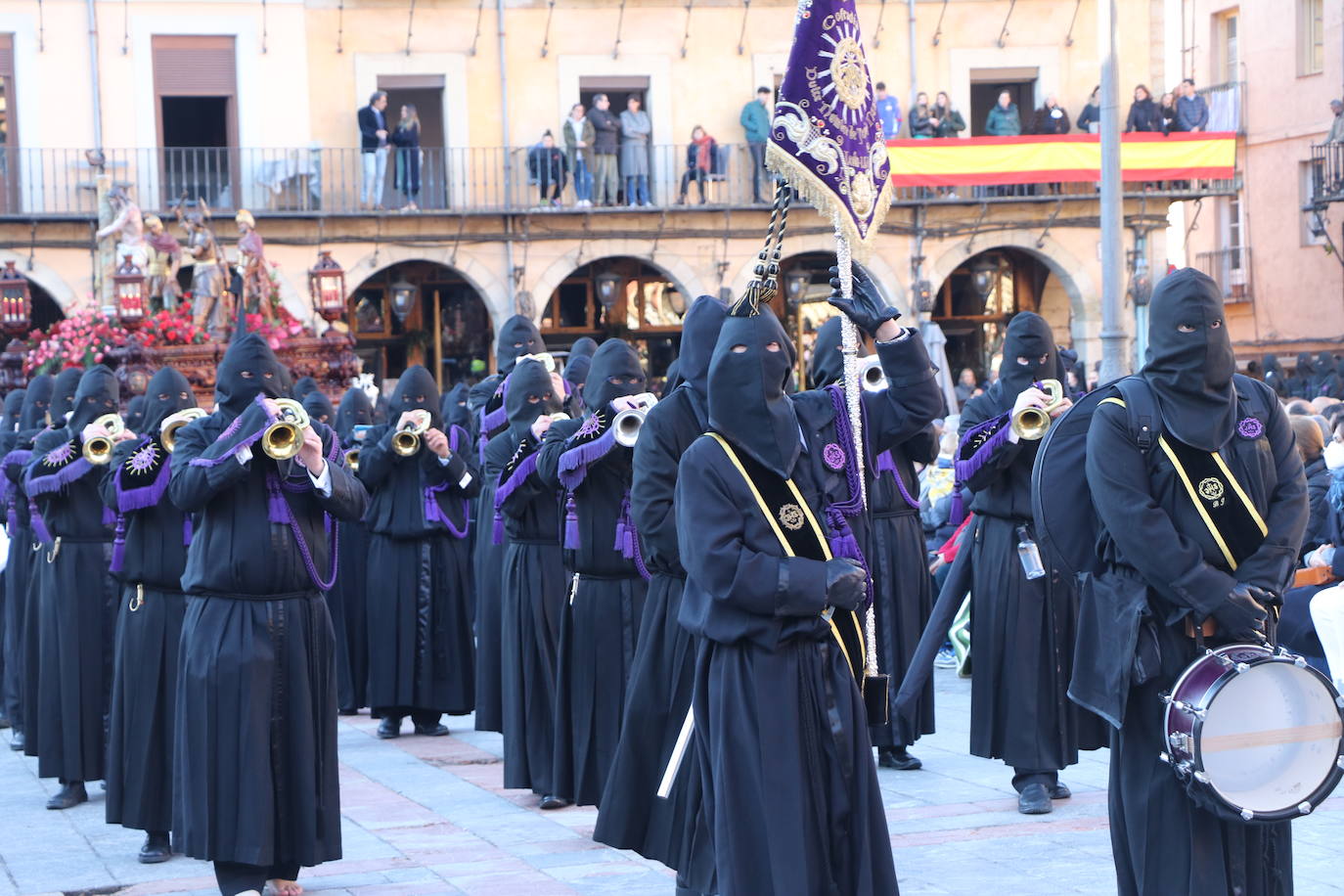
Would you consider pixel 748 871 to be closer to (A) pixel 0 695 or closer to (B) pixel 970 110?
(A) pixel 0 695

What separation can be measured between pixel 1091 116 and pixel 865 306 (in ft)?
87.0

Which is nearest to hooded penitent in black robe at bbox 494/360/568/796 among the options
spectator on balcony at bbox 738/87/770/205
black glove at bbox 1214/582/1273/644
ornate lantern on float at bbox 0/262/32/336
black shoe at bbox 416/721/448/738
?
black shoe at bbox 416/721/448/738

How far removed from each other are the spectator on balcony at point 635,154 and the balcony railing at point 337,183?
22 cm

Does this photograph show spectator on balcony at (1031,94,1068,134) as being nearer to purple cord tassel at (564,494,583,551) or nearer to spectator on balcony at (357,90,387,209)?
spectator on balcony at (357,90,387,209)

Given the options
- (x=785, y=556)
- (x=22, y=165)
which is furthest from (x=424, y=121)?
(x=785, y=556)

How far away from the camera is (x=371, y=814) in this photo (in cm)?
951

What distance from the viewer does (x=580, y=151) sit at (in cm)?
3073

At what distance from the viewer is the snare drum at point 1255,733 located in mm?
5586

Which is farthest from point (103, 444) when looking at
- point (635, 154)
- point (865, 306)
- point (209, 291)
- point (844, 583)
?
point (635, 154)

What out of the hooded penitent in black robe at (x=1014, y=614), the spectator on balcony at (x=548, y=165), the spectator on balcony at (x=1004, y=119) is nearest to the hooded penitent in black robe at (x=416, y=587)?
the hooded penitent in black robe at (x=1014, y=614)

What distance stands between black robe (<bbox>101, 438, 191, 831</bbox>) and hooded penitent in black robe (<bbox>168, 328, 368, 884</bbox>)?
0.81 metres

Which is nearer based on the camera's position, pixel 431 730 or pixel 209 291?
pixel 431 730

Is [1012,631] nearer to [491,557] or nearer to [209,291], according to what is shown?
[491,557]

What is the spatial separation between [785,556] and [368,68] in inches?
1045
